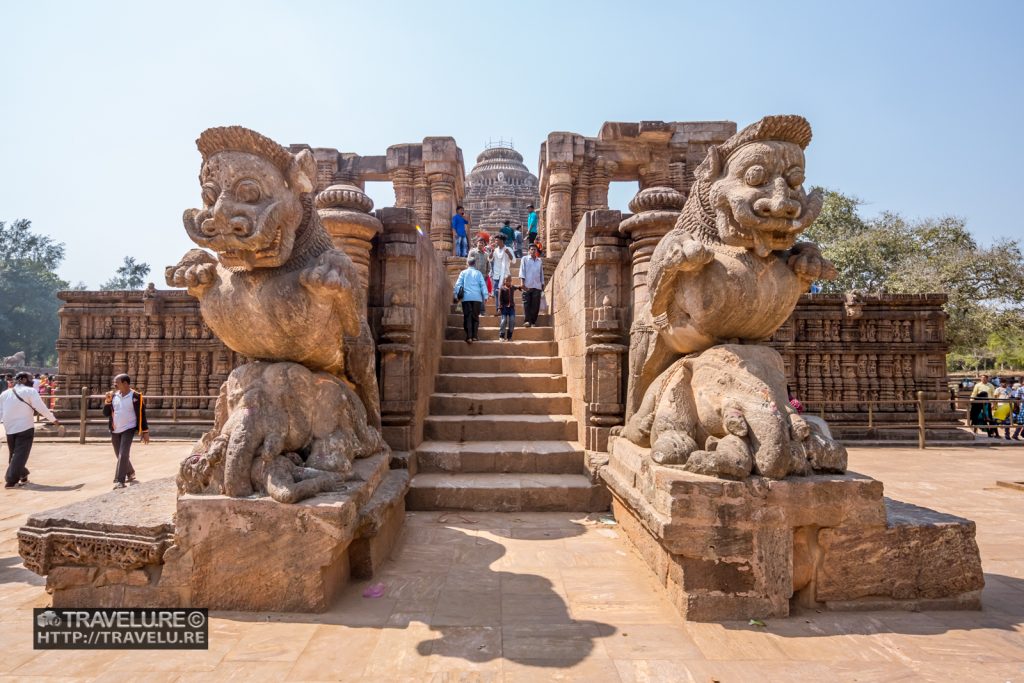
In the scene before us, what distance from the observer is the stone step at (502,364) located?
6547 mm

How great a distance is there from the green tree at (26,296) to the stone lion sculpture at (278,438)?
1678 inches

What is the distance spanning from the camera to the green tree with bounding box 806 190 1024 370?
18094 mm

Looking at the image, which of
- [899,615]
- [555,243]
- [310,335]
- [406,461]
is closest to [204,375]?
[555,243]

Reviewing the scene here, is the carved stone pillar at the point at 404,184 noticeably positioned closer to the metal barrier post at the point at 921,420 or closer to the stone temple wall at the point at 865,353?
the stone temple wall at the point at 865,353

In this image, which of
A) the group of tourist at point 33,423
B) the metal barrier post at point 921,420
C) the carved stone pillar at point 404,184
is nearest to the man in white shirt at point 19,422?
the group of tourist at point 33,423

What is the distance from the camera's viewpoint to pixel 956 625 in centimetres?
257

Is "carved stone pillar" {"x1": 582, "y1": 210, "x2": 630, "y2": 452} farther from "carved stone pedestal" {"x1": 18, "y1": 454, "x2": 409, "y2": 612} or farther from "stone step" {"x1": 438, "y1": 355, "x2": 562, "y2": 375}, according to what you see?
"carved stone pedestal" {"x1": 18, "y1": 454, "x2": 409, "y2": 612}

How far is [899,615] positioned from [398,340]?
3906 mm

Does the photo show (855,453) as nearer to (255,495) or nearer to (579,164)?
(579,164)

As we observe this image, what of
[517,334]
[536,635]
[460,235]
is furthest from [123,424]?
[460,235]

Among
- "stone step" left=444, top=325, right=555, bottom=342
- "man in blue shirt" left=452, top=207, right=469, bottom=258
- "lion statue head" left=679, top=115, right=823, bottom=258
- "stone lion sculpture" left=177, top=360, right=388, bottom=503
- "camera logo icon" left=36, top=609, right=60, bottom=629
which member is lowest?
"camera logo icon" left=36, top=609, right=60, bottom=629

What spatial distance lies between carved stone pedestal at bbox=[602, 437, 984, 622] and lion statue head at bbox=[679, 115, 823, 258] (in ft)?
4.41

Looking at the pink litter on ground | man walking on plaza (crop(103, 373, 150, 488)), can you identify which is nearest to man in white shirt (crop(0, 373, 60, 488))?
man walking on plaza (crop(103, 373, 150, 488))

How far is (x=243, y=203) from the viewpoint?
288 cm
